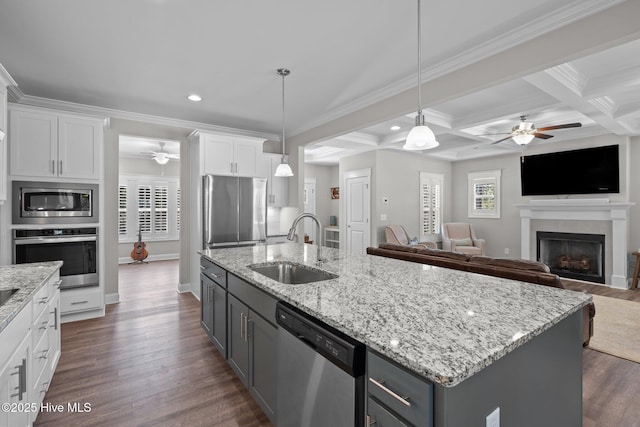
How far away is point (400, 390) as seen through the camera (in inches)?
36.9

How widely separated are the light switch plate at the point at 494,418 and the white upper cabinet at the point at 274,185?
4454 millimetres

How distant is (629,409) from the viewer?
6.89ft

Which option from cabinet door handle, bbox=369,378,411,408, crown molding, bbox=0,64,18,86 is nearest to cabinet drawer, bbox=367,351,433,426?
cabinet door handle, bbox=369,378,411,408

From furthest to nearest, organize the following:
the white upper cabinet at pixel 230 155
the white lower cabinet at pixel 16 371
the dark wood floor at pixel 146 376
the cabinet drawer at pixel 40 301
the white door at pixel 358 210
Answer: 1. the white door at pixel 358 210
2. the white upper cabinet at pixel 230 155
3. the dark wood floor at pixel 146 376
4. the cabinet drawer at pixel 40 301
5. the white lower cabinet at pixel 16 371

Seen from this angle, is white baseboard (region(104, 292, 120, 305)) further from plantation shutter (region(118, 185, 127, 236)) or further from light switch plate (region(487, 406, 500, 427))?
light switch plate (region(487, 406, 500, 427))

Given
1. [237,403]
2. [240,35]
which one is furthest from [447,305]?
[240,35]

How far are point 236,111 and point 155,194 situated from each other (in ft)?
15.7

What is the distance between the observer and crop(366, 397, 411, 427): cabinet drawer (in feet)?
3.13

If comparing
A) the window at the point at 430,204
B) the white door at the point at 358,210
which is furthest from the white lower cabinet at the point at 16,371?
the window at the point at 430,204

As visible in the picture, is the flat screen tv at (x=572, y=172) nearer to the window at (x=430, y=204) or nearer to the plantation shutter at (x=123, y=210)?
the window at (x=430, y=204)

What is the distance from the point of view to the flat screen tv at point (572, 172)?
5285 mm

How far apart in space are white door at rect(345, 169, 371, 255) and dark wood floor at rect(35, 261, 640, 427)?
396cm

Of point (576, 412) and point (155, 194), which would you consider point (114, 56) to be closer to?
point (576, 412)

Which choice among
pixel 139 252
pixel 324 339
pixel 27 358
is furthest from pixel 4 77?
pixel 139 252
